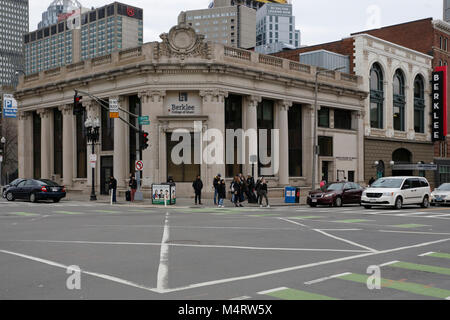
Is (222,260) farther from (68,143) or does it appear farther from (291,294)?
(68,143)

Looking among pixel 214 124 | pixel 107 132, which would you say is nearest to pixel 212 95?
pixel 214 124

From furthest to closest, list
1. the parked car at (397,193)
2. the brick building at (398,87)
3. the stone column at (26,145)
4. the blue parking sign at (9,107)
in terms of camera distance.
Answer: the brick building at (398,87) → the stone column at (26,145) → the blue parking sign at (9,107) → the parked car at (397,193)

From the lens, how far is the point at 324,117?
43.6 meters

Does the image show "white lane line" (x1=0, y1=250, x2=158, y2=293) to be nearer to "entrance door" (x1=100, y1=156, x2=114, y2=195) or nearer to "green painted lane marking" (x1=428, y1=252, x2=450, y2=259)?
"green painted lane marking" (x1=428, y1=252, x2=450, y2=259)

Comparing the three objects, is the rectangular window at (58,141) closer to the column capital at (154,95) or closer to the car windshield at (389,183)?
the column capital at (154,95)

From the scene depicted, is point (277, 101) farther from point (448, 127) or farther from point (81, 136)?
point (448, 127)

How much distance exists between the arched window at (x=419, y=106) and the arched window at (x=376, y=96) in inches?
287

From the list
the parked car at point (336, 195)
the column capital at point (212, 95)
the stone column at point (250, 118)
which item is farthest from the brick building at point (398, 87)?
the column capital at point (212, 95)

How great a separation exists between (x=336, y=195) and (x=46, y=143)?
27440 mm

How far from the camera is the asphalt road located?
22.7 ft

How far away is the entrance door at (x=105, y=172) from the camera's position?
38.8 m

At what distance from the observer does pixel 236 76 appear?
117 feet

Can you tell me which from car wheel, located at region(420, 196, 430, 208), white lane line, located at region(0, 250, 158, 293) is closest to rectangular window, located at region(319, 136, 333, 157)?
car wheel, located at region(420, 196, 430, 208)
